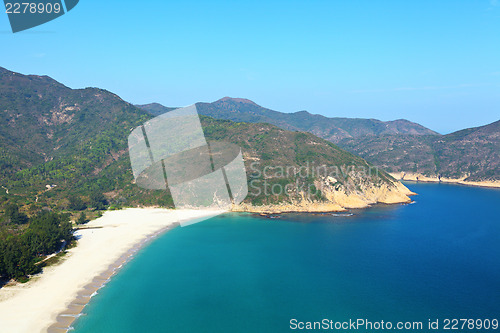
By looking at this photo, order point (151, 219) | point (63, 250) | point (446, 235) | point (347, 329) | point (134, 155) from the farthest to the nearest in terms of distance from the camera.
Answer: point (134, 155), point (151, 219), point (446, 235), point (63, 250), point (347, 329)

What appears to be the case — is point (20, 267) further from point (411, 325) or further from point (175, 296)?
point (411, 325)

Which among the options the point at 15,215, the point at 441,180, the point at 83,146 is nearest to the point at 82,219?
the point at 15,215

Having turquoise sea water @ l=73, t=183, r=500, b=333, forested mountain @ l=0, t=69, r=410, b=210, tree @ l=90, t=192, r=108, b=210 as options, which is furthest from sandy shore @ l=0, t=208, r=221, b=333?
forested mountain @ l=0, t=69, r=410, b=210

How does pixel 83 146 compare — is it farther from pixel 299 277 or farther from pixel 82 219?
pixel 299 277

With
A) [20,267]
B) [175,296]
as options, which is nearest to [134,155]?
[20,267]

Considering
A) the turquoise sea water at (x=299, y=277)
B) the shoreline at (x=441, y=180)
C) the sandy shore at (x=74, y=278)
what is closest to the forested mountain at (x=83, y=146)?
the sandy shore at (x=74, y=278)

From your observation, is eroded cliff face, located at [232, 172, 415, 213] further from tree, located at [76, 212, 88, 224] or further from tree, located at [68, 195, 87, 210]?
tree, located at [68, 195, 87, 210]

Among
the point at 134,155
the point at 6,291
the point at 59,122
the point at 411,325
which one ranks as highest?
the point at 59,122
